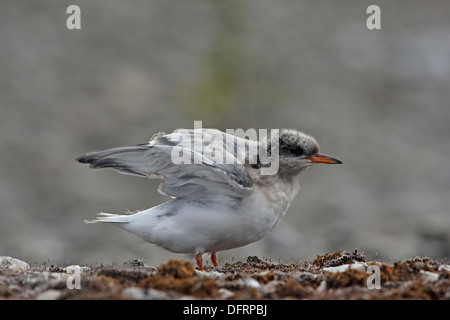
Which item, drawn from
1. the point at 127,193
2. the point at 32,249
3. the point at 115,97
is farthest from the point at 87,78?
the point at 32,249

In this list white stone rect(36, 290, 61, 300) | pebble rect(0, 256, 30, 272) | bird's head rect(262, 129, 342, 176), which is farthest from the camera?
bird's head rect(262, 129, 342, 176)

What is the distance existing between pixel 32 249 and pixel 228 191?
1525cm

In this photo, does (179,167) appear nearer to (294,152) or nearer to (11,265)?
(294,152)

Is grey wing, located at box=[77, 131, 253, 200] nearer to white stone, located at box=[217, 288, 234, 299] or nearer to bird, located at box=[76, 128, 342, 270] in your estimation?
bird, located at box=[76, 128, 342, 270]

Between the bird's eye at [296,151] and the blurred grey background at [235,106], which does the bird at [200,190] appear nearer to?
the bird's eye at [296,151]

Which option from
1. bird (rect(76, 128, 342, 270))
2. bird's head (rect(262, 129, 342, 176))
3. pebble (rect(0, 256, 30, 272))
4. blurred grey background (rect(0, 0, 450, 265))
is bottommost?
pebble (rect(0, 256, 30, 272))

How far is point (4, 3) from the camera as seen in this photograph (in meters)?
40.4

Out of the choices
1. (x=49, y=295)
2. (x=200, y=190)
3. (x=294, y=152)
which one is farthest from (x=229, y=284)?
(x=294, y=152)

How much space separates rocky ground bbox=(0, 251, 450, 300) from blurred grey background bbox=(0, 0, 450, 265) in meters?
13.4

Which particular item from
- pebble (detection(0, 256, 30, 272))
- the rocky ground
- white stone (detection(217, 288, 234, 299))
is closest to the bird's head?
the rocky ground

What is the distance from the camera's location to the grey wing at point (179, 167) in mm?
10516

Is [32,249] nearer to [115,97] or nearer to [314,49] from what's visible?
[115,97]

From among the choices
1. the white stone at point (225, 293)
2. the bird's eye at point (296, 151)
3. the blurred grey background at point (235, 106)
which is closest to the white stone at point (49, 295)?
the white stone at point (225, 293)

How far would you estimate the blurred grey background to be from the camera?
27.0 m
